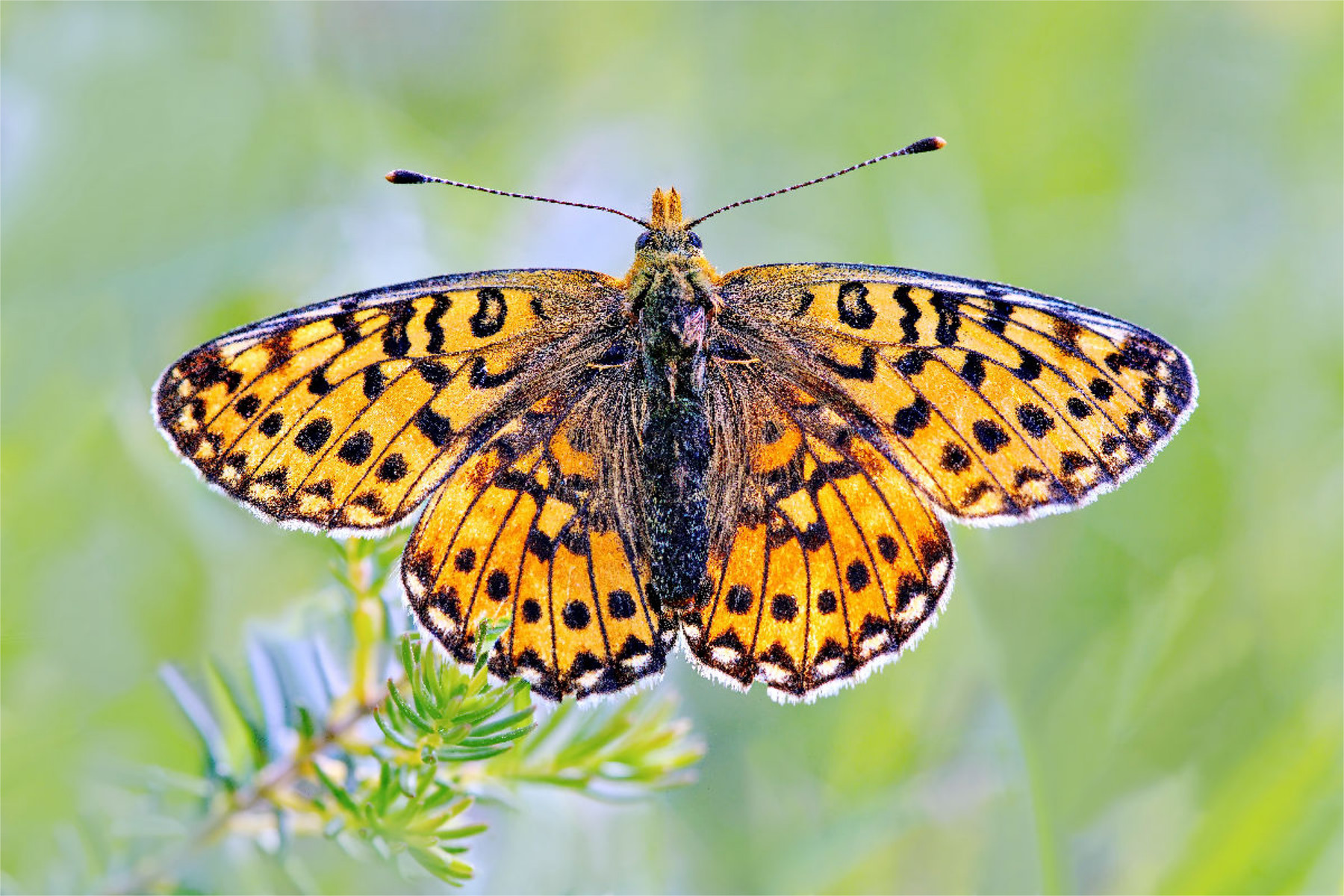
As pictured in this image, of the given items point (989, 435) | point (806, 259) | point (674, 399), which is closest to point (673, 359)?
point (674, 399)

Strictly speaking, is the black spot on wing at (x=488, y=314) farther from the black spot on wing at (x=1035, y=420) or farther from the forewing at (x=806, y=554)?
the black spot on wing at (x=1035, y=420)

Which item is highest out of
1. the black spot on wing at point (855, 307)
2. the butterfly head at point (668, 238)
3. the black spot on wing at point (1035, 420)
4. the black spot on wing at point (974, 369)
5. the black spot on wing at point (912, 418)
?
the butterfly head at point (668, 238)

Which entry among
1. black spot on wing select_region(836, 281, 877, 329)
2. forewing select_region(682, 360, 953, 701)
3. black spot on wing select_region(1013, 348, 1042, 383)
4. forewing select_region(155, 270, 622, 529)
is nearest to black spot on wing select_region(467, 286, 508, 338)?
forewing select_region(155, 270, 622, 529)

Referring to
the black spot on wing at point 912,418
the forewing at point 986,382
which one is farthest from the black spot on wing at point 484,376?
the black spot on wing at point 912,418

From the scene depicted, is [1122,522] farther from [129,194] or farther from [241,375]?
[129,194]

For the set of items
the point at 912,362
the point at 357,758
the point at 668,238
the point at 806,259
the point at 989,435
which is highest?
the point at 806,259

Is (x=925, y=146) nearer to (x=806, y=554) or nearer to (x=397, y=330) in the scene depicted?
(x=806, y=554)
